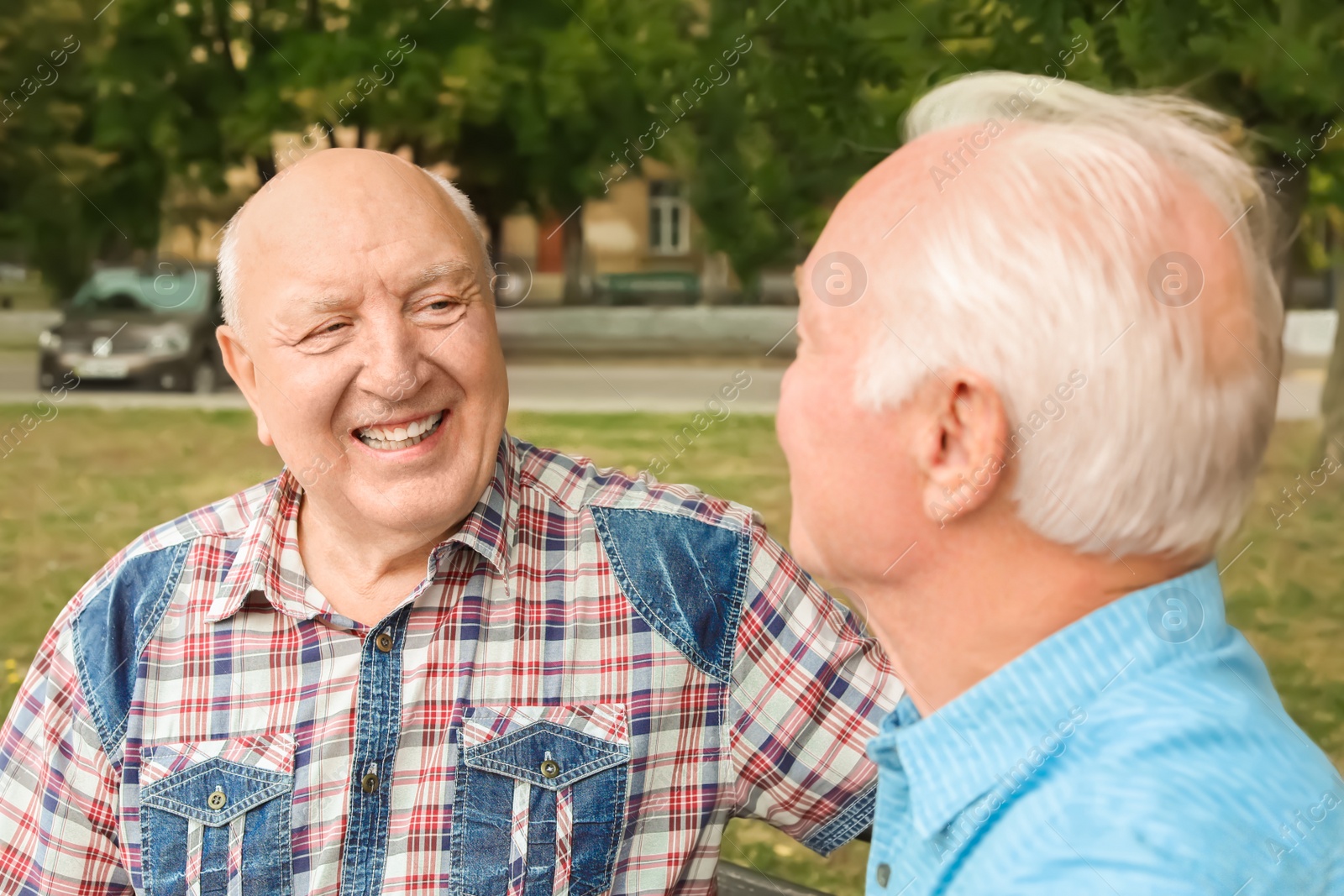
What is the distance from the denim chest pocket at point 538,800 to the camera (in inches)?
78.9

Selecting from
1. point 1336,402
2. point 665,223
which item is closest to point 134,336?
point 665,223

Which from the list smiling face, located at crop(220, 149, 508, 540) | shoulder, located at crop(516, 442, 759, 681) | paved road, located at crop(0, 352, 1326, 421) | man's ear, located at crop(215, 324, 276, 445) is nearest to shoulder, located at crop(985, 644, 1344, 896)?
shoulder, located at crop(516, 442, 759, 681)

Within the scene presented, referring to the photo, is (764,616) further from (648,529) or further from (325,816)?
(325,816)

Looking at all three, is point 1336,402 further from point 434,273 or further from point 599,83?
point 434,273

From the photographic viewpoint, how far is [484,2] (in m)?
5.45

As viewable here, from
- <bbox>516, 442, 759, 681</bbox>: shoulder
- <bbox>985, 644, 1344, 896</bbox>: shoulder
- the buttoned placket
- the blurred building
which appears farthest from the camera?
the blurred building

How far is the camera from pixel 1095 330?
3.73 ft

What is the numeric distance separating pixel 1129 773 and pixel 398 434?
127 centimetres

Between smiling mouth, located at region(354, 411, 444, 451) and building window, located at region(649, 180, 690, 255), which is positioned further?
building window, located at region(649, 180, 690, 255)

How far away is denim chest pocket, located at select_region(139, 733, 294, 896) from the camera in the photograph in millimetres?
1987

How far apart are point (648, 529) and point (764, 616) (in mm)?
237

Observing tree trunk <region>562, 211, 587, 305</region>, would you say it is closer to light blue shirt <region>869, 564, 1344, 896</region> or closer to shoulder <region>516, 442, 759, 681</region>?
shoulder <region>516, 442, 759, 681</region>

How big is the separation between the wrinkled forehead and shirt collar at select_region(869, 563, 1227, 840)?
1149 millimetres

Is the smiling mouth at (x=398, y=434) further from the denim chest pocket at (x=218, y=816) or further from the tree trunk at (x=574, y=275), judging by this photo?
the tree trunk at (x=574, y=275)
